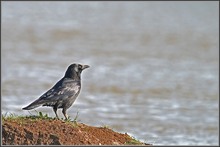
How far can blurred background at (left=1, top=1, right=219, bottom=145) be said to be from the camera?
17.7 metres

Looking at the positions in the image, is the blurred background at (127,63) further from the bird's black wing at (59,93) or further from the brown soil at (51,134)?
the brown soil at (51,134)

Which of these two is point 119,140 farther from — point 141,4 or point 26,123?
point 141,4

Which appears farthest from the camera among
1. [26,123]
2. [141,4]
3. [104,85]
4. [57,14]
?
[141,4]

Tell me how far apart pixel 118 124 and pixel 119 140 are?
302 inches

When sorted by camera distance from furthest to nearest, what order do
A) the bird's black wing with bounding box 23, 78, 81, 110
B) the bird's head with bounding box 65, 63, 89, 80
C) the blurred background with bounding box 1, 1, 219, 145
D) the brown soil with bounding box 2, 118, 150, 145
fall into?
the blurred background with bounding box 1, 1, 219, 145
the bird's head with bounding box 65, 63, 89, 80
the bird's black wing with bounding box 23, 78, 81, 110
the brown soil with bounding box 2, 118, 150, 145

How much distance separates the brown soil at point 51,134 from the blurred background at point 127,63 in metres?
4.19

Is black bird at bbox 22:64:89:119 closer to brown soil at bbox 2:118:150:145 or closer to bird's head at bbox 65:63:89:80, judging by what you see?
bird's head at bbox 65:63:89:80

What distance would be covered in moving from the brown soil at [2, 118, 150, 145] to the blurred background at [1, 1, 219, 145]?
4.19m

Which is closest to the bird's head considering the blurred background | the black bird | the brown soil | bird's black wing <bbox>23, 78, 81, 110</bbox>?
the black bird

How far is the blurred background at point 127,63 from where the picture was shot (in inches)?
695

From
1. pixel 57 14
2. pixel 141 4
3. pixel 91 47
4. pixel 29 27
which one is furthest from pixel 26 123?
pixel 141 4

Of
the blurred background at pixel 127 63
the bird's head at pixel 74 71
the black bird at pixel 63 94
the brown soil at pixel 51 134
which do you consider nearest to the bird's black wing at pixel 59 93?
the black bird at pixel 63 94

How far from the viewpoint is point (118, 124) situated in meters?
17.1

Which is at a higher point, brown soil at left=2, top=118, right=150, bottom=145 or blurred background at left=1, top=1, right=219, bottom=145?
blurred background at left=1, top=1, right=219, bottom=145
